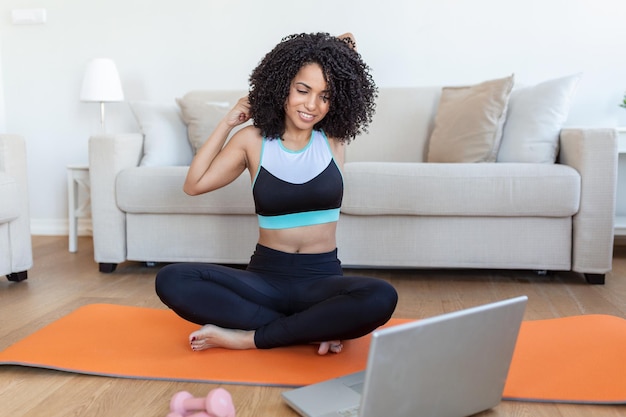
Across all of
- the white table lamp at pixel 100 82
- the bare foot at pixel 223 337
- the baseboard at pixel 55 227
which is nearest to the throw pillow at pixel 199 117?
the white table lamp at pixel 100 82

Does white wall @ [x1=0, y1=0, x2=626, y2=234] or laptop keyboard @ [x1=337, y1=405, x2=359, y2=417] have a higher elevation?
white wall @ [x1=0, y1=0, x2=626, y2=234]

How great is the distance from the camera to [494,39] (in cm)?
359

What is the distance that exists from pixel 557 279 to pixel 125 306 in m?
1.75

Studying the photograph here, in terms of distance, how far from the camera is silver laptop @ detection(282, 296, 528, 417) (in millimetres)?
1148

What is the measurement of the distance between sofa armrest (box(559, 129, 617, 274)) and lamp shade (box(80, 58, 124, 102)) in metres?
2.43

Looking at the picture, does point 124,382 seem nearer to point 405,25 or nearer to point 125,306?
point 125,306

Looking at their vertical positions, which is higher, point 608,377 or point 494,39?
point 494,39

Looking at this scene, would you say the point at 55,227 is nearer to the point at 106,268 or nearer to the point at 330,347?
the point at 106,268

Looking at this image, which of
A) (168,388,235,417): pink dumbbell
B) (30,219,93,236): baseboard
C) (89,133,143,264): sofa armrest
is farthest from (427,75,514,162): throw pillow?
(30,219,93,236): baseboard

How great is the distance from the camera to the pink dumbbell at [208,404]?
130cm

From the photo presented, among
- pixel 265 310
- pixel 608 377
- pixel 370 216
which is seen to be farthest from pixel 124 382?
pixel 370 216

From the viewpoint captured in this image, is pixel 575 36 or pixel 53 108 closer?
pixel 575 36

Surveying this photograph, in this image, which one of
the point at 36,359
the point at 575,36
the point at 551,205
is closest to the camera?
the point at 36,359

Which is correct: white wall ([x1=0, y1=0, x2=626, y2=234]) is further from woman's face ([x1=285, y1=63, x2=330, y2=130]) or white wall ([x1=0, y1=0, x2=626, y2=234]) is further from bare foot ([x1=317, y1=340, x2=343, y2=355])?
bare foot ([x1=317, y1=340, x2=343, y2=355])
